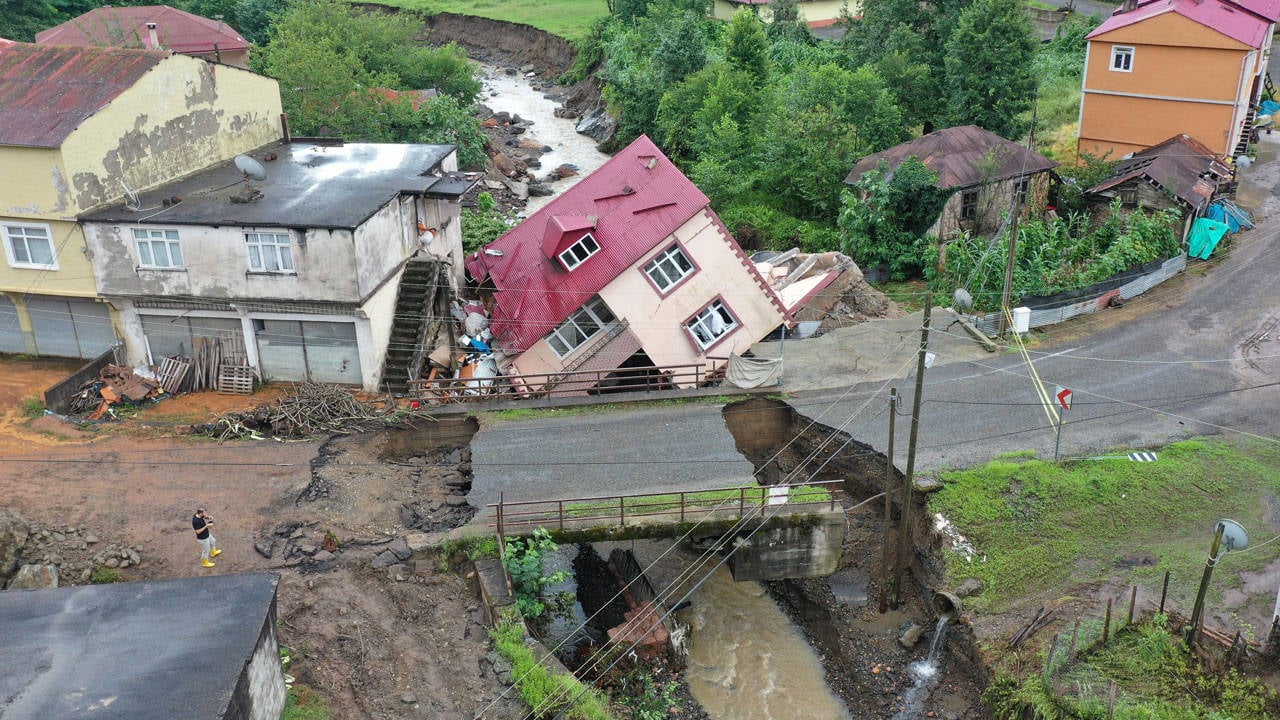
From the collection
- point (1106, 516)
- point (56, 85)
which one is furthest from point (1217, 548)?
point (56, 85)

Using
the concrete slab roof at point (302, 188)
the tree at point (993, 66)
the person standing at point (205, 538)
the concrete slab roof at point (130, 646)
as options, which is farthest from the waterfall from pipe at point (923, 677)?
the tree at point (993, 66)

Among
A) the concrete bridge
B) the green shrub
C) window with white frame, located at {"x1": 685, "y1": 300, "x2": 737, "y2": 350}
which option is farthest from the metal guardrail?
the green shrub

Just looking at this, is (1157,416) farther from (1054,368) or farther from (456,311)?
(456,311)

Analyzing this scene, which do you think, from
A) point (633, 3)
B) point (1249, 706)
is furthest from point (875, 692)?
point (633, 3)

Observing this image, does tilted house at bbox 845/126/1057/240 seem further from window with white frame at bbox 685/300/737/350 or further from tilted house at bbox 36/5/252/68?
tilted house at bbox 36/5/252/68

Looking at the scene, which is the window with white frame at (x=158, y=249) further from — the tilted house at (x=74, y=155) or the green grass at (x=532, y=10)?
the green grass at (x=532, y=10)

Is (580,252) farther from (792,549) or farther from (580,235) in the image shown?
(792,549)

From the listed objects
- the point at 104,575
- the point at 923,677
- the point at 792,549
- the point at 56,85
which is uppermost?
the point at 56,85
